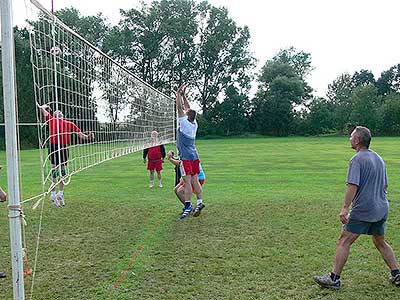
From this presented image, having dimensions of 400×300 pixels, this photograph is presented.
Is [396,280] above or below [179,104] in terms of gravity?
below

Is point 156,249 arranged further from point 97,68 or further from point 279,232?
point 97,68

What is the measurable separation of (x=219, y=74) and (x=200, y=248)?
57.3 metres

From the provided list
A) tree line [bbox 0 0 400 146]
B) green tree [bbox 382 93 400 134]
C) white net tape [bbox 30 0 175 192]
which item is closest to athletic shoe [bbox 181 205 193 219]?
white net tape [bbox 30 0 175 192]

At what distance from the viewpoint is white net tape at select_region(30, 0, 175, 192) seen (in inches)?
202

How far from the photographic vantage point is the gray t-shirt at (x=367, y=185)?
16.4 ft

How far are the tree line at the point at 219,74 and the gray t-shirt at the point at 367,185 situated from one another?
5472cm

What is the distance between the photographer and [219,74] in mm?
62781

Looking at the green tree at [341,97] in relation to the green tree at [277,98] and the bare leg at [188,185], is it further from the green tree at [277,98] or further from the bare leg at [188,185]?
the bare leg at [188,185]

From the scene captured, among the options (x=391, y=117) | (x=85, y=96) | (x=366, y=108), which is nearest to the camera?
(x=85, y=96)

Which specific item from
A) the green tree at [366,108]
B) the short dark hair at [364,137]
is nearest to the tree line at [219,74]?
the green tree at [366,108]

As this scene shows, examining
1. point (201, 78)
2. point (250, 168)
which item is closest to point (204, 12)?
point (201, 78)

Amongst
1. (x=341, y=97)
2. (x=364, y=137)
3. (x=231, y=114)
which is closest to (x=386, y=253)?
(x=364, y=137)

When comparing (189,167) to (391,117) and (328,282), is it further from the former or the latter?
(391,117)

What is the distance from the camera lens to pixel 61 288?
509 centimetres
